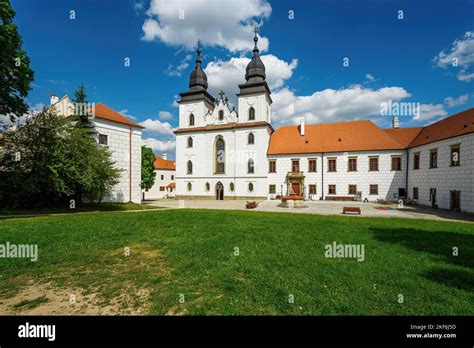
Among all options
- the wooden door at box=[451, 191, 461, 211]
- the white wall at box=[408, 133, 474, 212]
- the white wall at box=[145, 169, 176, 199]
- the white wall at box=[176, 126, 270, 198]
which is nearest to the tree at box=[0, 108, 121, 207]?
the white wall at box=[176, 126, 270, 198]

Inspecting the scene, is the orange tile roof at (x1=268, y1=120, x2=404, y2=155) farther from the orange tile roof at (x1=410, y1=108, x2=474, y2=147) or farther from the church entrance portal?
the church entrance portal

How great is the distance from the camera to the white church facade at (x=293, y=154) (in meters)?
23.7

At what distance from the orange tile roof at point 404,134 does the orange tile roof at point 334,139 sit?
0.85 metres

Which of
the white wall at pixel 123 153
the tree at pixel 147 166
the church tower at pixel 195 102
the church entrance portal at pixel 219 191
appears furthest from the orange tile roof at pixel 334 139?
the tree at pixel 147 166

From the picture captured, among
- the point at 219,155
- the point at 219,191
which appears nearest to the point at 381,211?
the point at 219,191

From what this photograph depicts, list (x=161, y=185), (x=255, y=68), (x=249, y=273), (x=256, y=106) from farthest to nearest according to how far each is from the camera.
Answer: (x=161, y=185) → (x=255, y=68) → (x=256, y=106) → (x=249, y=273)

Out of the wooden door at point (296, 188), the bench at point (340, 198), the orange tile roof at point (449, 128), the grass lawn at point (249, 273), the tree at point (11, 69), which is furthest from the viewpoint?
the wooden door at point (296, 188)

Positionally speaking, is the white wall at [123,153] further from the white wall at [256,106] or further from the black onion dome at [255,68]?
the black onion dome at [255,68]

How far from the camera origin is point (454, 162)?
18797 millimetres

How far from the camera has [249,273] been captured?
5.01 meters

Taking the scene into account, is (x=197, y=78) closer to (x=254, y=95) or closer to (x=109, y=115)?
(x=254, y=95)

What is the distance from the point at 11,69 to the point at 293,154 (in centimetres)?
2880

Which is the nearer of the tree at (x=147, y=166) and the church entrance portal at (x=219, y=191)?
the church entrance portal at (x=219, y=191)

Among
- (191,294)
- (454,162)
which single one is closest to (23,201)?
(191,294)
